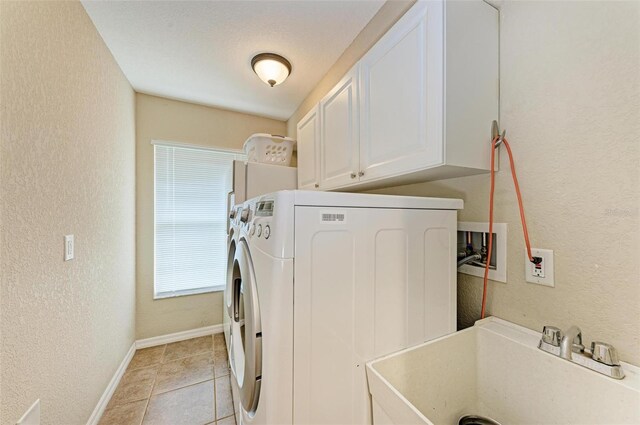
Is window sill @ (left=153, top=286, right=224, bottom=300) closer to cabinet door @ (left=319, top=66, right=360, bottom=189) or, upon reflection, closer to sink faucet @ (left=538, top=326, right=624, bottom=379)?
cabinet door @ (left=319, top=66, right=360, bottom=189)

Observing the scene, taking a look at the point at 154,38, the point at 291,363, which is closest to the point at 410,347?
the point at 291,363

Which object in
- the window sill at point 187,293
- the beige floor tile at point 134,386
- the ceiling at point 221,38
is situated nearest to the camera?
the ceiling at point 221,38

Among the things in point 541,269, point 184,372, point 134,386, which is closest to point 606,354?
point 541,269

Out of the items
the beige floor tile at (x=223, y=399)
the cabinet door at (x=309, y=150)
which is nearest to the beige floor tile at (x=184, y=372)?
the beige floor tile at (x=223, y=399)

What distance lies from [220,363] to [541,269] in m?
2.32

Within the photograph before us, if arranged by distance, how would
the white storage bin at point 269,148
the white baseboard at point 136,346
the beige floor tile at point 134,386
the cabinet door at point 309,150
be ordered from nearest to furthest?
the white baseboard at point 136,346, the beige floor tile at point 134,386, the cabinet door at point 309,150, the white storage bin at point 269,148

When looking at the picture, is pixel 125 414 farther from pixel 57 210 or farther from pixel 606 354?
pixel 606 354

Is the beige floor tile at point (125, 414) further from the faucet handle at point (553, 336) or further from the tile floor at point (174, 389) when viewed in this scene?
the faucet handle at point (553, 336)

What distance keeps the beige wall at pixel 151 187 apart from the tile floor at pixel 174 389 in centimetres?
27

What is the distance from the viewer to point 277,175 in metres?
2.14

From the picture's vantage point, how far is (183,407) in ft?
5.28

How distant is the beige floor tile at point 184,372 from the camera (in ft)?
5.99

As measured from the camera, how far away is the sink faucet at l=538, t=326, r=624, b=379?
678 mm

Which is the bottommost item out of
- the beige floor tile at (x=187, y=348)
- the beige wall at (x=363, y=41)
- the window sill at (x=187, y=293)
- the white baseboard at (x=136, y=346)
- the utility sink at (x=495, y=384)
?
the beige floor tile at (x=187, y=348)
